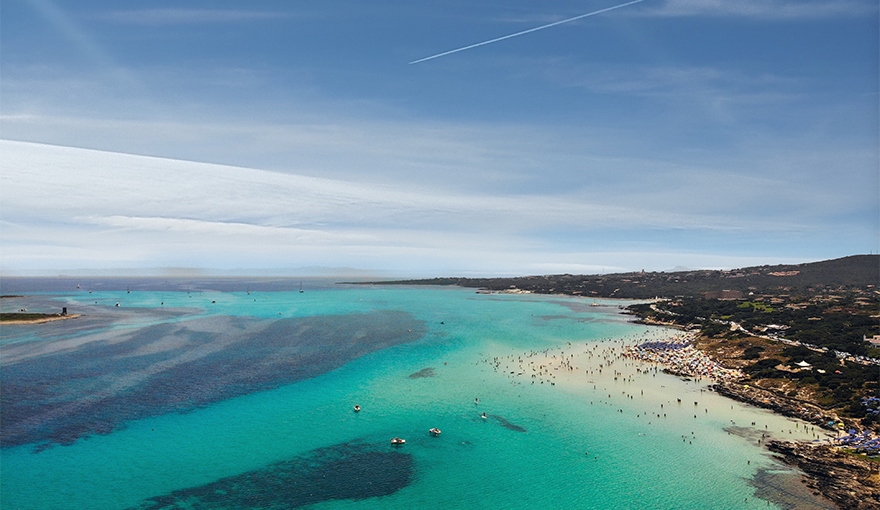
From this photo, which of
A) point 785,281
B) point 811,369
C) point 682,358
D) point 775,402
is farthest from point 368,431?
point 785,281

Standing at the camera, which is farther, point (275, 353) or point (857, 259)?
point (857, 259)

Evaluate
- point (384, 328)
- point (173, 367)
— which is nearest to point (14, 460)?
point (173, 367)

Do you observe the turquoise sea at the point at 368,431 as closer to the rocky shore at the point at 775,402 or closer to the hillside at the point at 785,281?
the rocky shore at the point at 775,402

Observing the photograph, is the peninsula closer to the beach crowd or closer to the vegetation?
the vegetation

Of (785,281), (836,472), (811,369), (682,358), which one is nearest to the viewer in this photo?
(836,472)

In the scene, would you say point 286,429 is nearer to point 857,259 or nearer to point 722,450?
point 722,450

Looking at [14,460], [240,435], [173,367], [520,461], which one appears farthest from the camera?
[173,367]

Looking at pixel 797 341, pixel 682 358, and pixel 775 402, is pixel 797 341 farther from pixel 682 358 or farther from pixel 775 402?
pixel 775 402
